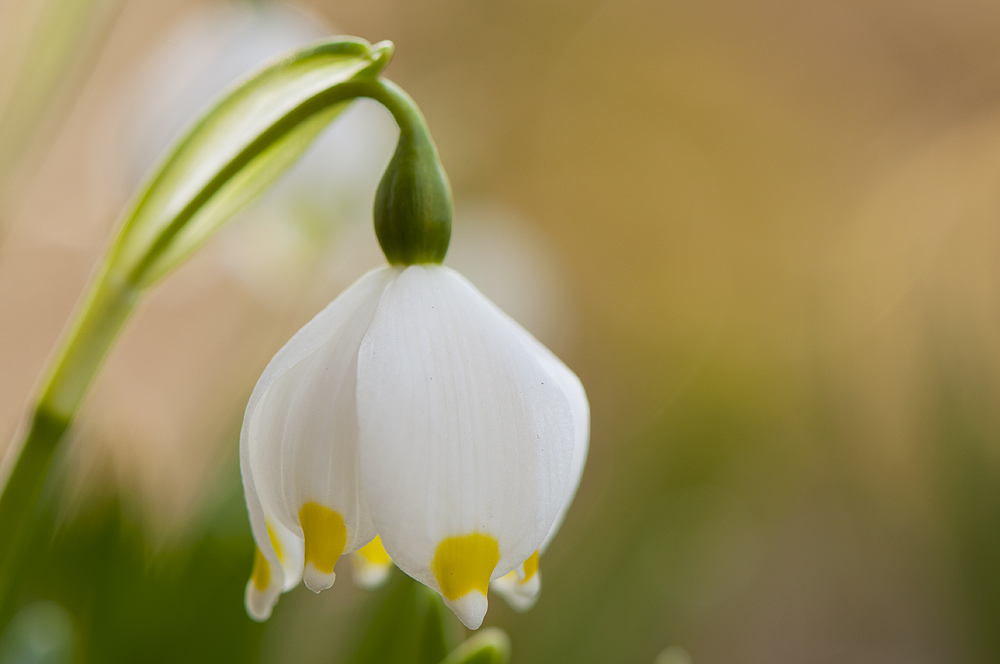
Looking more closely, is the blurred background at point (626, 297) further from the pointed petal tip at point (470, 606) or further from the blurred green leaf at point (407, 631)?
the pointed petal tip at point (470, 606)

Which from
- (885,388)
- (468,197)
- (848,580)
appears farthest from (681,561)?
(885,388)

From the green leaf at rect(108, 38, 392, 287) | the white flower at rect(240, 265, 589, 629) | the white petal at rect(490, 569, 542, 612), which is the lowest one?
the white petal at rect(490, 569, 542, 612)

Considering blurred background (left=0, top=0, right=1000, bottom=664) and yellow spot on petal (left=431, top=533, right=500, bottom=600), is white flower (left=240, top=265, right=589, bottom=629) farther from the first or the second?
blurred background (left=0, top=0, right=1000, bottom=664)

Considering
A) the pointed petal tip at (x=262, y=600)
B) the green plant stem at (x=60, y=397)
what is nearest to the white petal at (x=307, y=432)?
the pointed petal tip at (x=262, y=600)

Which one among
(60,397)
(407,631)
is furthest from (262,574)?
(407,631)

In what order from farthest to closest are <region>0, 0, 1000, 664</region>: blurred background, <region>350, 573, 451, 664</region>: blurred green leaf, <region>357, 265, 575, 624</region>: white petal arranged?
<region>0, 0, 1000, 664</region>: blurred background → <region>350, 573, 451, 664</region>: blurred green leaf → <region>357, 265, 575, 624</region>: white petal

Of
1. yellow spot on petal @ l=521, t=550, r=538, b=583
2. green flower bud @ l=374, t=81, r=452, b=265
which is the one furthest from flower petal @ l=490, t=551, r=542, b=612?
green flower bud @ l=374, t=81, r=452, b=265

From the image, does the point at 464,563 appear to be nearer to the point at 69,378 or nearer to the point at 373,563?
the point at 373,563

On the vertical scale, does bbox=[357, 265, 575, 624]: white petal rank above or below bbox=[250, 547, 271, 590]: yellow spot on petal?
above
